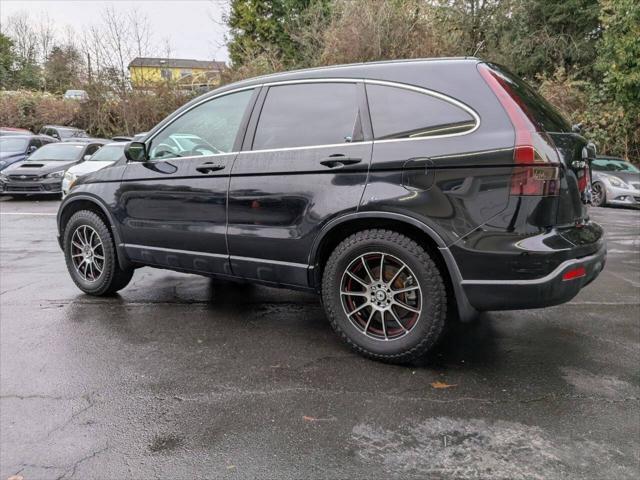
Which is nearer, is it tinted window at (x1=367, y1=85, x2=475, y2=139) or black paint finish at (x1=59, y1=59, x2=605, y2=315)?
black paint finish at (x1=59, y1=59, x2=605, y2=315)

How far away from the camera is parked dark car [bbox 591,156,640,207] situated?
13767 millimetres

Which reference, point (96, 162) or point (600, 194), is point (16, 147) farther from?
point (600, 194)

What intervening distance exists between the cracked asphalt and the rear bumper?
0.54 m

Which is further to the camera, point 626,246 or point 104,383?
point 626,246

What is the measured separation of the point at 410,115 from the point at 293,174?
90 cm

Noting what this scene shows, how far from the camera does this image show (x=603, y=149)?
1891 centimetres

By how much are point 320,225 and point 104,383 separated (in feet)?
5.68

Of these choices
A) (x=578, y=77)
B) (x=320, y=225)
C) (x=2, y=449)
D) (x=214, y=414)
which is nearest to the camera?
(x=2, y=449)

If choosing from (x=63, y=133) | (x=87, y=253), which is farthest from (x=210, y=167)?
(x=63, y=133)

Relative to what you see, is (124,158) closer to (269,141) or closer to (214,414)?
(269,141)

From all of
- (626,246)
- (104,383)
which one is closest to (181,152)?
(104,383)

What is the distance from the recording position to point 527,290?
3182 mm

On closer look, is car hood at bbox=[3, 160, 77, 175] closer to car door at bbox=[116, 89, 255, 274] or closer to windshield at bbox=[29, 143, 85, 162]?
windshield at bbox=[29, 143, 85, 162]

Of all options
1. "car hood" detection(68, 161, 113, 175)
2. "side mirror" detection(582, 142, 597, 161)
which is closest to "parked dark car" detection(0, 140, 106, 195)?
"car hood" detection(68, 161, 113, 175)
